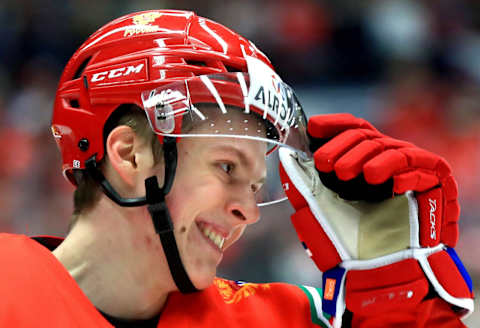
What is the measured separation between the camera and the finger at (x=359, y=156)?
55.3 inches

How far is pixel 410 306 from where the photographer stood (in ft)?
4.79

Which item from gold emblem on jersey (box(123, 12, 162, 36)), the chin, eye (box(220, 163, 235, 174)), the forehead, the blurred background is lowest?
the blurred background

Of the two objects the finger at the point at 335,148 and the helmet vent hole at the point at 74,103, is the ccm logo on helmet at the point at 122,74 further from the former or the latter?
the finger at the point at 335,148

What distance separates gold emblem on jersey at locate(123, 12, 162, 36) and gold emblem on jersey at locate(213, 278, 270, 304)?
68cm

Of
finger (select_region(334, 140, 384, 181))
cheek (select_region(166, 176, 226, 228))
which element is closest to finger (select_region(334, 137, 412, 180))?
finger (select_region(334, 140, 384, 181))

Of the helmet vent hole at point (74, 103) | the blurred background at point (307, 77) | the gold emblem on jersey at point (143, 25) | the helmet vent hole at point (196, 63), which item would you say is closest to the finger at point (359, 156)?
the helmet vent hole at point (196, 63)

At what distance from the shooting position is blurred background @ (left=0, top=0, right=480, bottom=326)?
3717 mm

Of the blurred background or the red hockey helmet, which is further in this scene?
the blurred background

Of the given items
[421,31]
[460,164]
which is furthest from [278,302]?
[421,31]

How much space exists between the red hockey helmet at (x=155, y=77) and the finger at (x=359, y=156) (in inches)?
7.7

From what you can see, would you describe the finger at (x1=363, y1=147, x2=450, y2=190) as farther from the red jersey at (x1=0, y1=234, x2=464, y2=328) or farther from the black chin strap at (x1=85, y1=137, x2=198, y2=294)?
the black chin strap at (x1=85, y1=137, x2=198, y2=294)

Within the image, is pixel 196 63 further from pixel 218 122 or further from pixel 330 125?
pixel 330 125

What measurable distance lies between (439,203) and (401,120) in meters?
2.98

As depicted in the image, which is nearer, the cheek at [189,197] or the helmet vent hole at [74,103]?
the cheek at [189,197]
